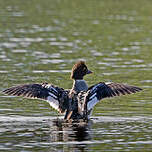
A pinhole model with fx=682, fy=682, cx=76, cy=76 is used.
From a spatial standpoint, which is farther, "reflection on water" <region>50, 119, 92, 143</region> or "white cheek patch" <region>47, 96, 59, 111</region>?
"white cheek patch" <region>47, 96, 59, 111</region>

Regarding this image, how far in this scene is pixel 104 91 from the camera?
50.1 feet

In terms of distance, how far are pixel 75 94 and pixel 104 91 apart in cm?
70

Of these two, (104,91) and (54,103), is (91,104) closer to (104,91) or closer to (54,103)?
(104,91)

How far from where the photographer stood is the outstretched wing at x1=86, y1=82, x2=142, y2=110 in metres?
14.8

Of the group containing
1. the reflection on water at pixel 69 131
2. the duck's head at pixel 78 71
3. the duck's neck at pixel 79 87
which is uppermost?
the duck's head at pixel 78 71

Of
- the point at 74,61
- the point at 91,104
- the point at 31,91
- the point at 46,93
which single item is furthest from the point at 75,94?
the point at 74,61

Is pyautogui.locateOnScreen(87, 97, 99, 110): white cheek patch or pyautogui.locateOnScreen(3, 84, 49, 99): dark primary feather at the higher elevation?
pyautogui.locateOnScreen(3, 84, 49, 99): dark primary feather

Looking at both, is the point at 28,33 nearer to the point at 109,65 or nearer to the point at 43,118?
the point at 109,65

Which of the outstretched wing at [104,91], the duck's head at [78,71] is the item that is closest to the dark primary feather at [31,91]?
the duck's head at [78,71]

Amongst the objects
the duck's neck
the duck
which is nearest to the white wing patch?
the duck

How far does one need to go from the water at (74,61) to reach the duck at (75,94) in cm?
33

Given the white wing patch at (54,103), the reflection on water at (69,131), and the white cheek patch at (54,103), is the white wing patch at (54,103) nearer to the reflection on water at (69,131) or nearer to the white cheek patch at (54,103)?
the white cheek patch at (54,103)

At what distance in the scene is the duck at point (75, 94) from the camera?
14.8 meters

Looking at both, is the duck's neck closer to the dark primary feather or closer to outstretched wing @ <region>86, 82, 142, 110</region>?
outstretched wing @ <region>86, 82, 142, 110</region>
